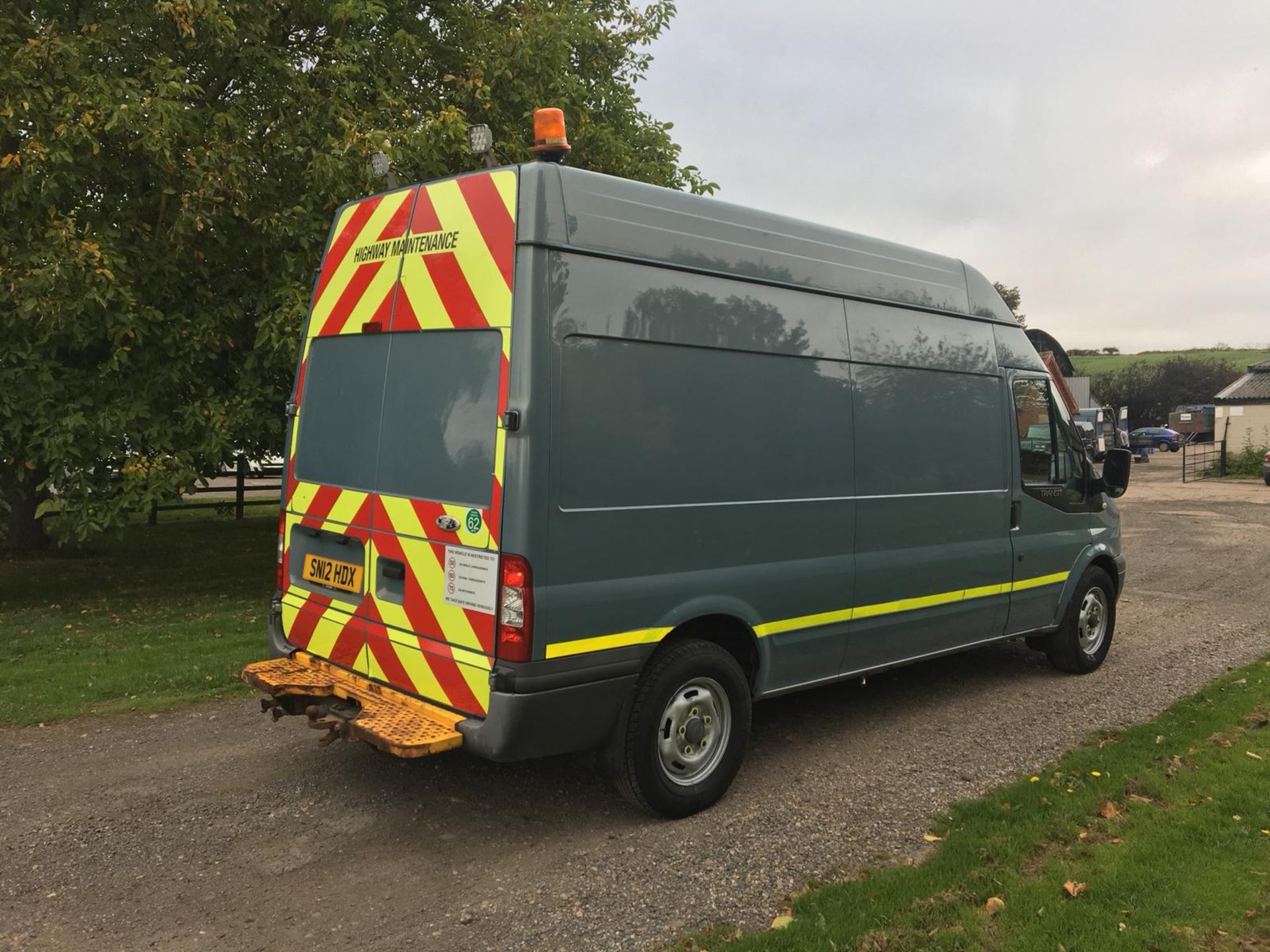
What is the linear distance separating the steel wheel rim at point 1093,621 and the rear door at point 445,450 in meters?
4.92

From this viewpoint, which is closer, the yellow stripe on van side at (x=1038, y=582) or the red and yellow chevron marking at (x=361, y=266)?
the red and yellow chevron marking at (x=361, y=266)

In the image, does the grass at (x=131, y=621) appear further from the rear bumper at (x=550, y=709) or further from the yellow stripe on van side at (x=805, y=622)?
the yellow stripe on van side at (x=805, y=622)

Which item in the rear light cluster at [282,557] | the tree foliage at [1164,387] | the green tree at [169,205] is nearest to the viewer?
the rear light cluster at [282,557]

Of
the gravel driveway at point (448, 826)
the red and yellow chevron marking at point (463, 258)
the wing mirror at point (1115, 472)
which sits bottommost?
the gravel driveway at point (448, 826)

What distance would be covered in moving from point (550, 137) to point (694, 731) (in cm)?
281

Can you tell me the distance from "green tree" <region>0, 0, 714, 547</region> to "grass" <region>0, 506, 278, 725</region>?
1.11m

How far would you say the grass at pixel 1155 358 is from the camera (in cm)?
8544

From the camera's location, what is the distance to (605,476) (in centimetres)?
402

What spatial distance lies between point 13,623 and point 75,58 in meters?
5.09

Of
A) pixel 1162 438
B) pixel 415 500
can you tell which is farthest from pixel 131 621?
pixel 1162 438

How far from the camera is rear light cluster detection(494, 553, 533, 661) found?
377 cm

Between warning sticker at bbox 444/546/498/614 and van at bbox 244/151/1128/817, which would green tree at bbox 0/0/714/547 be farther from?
warning sticker at bbox 444/546/498/614

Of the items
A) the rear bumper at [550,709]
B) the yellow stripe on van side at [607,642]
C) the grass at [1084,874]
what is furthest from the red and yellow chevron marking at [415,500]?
the grass at [1084,874]

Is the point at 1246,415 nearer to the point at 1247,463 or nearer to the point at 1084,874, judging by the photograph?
the point at 1247,463
